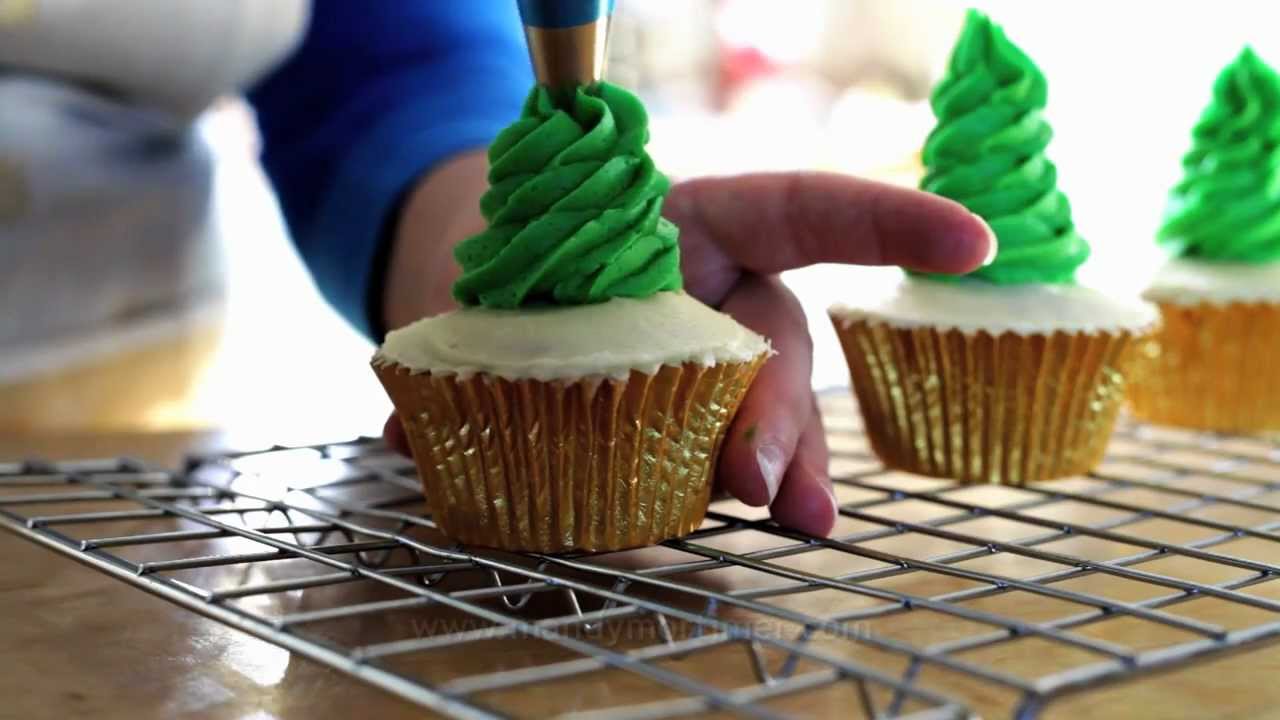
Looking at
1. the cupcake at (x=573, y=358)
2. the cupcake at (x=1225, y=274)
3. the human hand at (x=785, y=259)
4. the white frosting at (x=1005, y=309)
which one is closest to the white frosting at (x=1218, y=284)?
the cupcake at (x=1225, y=274)

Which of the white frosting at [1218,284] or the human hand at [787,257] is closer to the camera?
the human hand at [787,257]

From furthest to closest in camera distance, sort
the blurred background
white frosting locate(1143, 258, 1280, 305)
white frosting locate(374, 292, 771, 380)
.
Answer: the blurred background, white frosting locate(1143, 258, 1280, 305), white frosting locate(374, 292, 771, 380)

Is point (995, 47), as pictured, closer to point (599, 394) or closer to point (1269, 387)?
point (1269, 387)

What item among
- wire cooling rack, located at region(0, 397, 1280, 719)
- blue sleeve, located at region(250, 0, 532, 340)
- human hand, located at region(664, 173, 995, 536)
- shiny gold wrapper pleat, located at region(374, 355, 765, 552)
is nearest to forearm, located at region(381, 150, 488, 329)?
blue sleeve, located at region(250, 0, 532, 340)

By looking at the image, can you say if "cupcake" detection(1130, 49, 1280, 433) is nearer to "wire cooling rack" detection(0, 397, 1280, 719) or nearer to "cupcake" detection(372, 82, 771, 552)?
"wire cooling rack" detection(0, 397, 1280, 719)

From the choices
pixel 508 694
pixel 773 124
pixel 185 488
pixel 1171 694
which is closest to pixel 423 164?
pixel 185 488

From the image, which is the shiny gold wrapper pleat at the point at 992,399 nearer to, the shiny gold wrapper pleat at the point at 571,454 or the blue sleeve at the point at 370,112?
the shiny gold wrapper pleat at the point at 571,454

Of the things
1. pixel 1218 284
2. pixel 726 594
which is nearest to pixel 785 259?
pixel 726 594

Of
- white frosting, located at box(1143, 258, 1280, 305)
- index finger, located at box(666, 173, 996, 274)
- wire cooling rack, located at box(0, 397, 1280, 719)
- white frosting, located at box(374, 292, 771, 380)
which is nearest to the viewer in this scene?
wire cooling rack, located at box(0, 397, 1280, 719)
